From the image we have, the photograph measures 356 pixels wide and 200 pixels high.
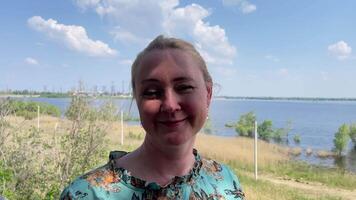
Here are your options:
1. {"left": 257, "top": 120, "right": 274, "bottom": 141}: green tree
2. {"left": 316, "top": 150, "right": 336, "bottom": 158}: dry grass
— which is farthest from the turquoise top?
{"left": 257, "top": 120, "right": 274, "bottom": 141}: green tree

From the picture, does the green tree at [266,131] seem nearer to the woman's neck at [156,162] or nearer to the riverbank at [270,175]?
the riverbank at [270,175]

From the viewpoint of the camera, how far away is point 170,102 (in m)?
1.00

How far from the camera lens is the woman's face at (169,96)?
3.31 ft

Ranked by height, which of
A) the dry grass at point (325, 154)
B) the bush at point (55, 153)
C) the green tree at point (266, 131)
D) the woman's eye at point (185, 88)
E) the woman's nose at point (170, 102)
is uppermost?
the woman's eye at point (185, 88)

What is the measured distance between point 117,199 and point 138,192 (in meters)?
0.06

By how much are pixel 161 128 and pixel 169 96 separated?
0.08m

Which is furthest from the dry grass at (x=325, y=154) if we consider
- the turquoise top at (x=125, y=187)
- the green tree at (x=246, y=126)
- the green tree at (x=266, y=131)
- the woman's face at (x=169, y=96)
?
the woman's face at (x=169, y=96)

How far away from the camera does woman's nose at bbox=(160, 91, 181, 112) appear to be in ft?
3.28

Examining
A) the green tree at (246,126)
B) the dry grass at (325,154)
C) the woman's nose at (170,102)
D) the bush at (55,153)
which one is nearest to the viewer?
the woman's nose at (170,102)

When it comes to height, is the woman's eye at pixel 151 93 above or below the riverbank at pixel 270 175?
above

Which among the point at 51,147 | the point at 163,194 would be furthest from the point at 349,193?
the point at 163,194

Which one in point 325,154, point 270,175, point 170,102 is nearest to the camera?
point 170,102

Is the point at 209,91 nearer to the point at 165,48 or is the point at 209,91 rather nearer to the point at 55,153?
the point at 165,48

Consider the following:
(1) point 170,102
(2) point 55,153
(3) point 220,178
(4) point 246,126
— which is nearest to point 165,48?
(1) point 170,102
